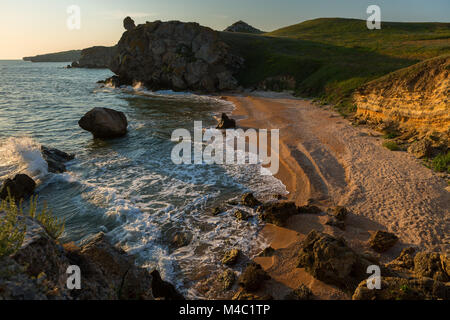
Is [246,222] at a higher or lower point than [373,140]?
lower

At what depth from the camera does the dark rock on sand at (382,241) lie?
1027 cm

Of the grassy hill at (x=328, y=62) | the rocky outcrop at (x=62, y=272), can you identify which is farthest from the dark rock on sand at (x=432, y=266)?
the grassy hill at (x=328, y=62)

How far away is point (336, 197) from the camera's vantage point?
571 inches

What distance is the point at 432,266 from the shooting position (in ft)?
27.8

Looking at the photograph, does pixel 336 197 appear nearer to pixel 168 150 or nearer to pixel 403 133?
pixel 403 133

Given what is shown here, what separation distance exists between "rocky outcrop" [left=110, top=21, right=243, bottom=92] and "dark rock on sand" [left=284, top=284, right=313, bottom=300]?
60.5 meters

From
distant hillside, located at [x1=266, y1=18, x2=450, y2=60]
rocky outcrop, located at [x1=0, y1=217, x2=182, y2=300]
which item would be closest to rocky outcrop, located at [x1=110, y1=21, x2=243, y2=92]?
distant hillside, located at [x1=266, y1=18, x2=450, y2=60]

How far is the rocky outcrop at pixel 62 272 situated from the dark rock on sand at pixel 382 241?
8.84 meters

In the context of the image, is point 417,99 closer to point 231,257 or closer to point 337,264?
point 337,264

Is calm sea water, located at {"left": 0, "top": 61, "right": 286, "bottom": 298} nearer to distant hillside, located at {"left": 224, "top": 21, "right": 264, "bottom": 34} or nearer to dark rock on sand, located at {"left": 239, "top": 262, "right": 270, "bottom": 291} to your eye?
dark rock on sand, located at {"left": 239, "top": 262, "right": 270, "bottom": 291}

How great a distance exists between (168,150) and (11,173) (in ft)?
39.1

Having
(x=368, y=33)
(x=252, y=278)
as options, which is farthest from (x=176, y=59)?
(x=368, y=33)

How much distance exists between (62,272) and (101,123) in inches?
973
